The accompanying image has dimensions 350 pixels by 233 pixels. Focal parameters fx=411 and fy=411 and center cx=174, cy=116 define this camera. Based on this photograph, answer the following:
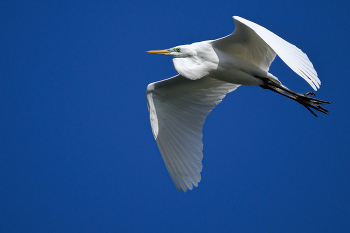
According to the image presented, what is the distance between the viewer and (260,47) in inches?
159

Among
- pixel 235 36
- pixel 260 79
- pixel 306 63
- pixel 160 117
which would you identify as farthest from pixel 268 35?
pixel 160 117

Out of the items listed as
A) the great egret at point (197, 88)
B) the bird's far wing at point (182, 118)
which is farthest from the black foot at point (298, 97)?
the bird's far wing at point (182, 118)

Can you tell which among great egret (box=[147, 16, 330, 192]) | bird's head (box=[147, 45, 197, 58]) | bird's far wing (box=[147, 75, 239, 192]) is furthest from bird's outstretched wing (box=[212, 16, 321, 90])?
bird's far wing (box=[147, 75, 239, 192])

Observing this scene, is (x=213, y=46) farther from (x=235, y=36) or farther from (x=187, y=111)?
(x=187, y=111)

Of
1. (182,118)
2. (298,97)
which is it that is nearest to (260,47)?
(298,97)

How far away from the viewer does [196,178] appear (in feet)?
15.0

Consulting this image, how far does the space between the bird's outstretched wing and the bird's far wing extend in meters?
0.67

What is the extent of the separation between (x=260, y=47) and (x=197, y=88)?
3.29ft

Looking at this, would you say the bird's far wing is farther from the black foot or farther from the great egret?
the black foot

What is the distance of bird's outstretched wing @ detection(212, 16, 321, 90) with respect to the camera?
290cm

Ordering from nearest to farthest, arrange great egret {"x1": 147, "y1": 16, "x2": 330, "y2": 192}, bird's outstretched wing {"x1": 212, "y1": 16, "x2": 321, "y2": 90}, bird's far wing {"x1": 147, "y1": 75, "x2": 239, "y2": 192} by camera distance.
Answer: bird's outstretched wing {"x1": 212, "y1": 16, "x2": 321, "y2": 90} < great egret {"x1": 147, "y1": 16, "x2": 330, "y2": 192} < bird's far wing {"x1": 147, "y1": 75, "x2": 239, "y2": 192}

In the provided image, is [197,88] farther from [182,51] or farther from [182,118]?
[182,51]

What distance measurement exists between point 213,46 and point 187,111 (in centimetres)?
104

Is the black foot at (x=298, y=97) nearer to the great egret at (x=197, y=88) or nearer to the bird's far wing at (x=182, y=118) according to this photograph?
the great egret at (x=197, y=88)
